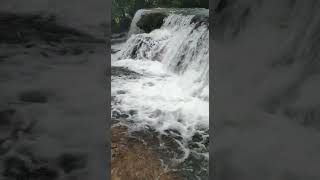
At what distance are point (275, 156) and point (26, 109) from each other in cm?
57

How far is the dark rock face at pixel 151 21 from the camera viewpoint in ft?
38.5

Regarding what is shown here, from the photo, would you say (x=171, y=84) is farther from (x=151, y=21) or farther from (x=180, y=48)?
(x=151, y=21)

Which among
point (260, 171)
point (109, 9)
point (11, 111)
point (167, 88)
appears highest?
point (109, 9)

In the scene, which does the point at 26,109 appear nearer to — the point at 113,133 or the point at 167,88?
the point at 113,133

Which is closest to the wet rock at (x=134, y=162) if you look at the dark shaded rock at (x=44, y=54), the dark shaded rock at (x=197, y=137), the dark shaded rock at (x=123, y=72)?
the dark shaded rock at (x=197, y=137)

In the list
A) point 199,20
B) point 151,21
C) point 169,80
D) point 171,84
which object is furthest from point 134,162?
point 151,21

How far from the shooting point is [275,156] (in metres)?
0.80

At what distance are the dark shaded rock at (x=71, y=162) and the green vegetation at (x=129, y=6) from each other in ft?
47.5

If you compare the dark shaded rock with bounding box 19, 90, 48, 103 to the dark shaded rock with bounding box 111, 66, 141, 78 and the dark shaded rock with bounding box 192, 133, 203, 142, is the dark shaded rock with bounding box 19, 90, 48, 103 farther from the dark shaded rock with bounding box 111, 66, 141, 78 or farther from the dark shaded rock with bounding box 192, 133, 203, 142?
the dark shaded rock with bounding box 111, 66, 141, 78

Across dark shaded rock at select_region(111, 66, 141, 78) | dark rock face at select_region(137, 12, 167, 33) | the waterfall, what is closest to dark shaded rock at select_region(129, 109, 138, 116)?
the waterfall

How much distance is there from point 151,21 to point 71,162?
1150 centimetres

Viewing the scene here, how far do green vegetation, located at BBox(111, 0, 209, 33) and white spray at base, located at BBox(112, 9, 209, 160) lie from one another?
4.67 metres

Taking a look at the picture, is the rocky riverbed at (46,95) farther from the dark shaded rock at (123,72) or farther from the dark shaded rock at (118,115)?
the dark shaded rock at (123,72)

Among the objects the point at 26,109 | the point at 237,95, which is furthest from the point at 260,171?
the point at 26,109
